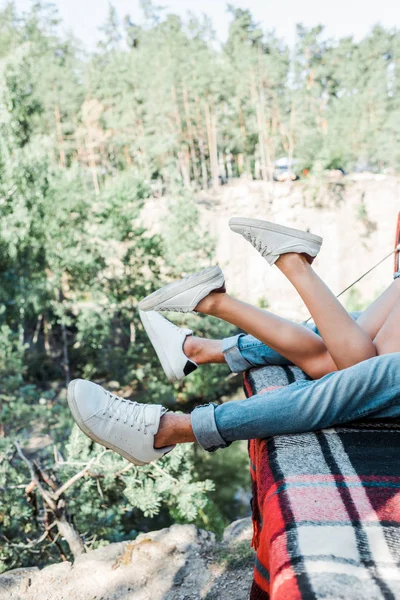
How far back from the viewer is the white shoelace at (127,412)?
5.04 ft

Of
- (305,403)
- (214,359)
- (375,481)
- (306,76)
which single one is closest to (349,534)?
(375,481)

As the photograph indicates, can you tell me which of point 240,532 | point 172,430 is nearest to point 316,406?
point 172,430

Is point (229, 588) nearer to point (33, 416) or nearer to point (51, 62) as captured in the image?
point (33, 416)

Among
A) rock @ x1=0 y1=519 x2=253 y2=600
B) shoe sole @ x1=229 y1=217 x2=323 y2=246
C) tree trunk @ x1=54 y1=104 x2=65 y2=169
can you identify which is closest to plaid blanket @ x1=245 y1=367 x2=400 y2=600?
shoe sole @ x1=229 y1=217 x2=323 y2=246

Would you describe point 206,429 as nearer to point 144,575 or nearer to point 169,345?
point 169,345

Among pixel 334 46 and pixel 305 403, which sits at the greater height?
pixel 334 46

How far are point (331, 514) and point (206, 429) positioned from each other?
45 cm

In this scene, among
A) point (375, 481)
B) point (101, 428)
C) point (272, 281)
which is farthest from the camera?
point (272, 281)

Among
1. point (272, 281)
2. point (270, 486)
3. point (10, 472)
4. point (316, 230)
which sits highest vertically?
point (270, 486)

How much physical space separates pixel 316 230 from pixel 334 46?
318 inches

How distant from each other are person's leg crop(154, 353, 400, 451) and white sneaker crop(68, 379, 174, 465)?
212 millimetres

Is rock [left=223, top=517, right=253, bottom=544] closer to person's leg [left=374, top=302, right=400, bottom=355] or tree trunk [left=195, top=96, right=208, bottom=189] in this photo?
person's leg [left=374, top=302, right=400, bottom=355]

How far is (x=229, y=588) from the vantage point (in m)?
2.15

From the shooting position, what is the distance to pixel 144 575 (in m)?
2.25
